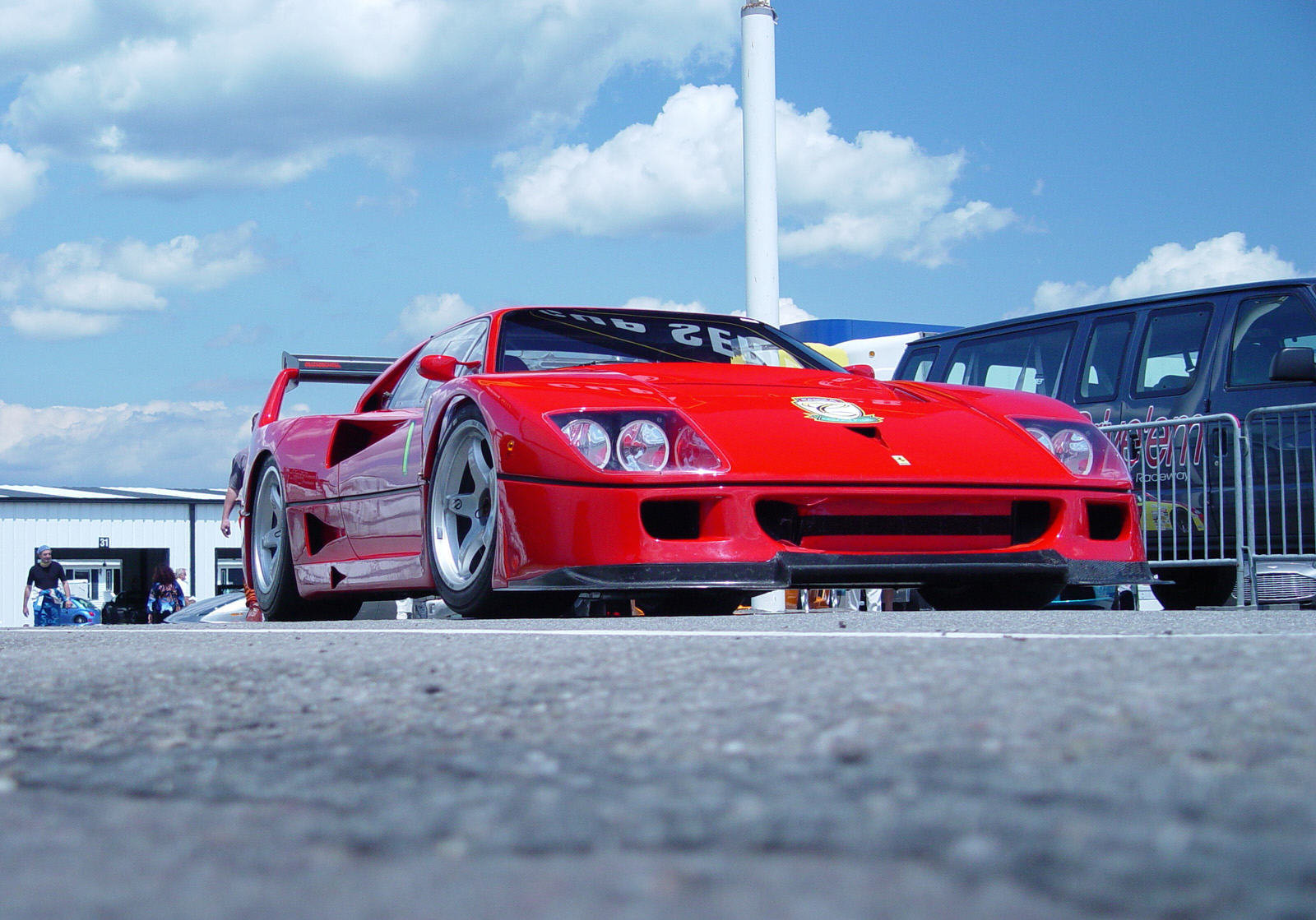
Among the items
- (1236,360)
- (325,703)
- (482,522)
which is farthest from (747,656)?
(1236,360)

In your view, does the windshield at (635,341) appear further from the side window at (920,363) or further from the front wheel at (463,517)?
the side window at (920,363)

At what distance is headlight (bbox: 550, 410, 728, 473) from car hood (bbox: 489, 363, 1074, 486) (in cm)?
4

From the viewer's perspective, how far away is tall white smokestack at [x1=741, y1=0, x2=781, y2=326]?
51.4ft

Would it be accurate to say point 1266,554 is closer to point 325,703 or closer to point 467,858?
point 325,703

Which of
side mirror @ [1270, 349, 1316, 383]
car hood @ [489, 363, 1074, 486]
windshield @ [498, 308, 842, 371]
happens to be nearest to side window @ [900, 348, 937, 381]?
side mirror @ [1270, 349, 1316, 383]

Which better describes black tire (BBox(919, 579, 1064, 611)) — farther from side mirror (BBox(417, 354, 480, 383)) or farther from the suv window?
the suv window

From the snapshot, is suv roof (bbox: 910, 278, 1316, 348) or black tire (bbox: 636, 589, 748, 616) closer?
black tire (bbox: 636, 589, 748, 616)

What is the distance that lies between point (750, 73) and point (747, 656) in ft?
46.0

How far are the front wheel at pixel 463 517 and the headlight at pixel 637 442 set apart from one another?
0.40 m

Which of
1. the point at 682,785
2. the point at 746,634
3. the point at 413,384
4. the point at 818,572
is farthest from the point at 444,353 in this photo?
the point at 682,785

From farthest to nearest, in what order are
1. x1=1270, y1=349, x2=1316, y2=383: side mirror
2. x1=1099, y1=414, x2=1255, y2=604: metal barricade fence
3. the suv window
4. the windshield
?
the suv window
x1=1099, y1=414, x2=1255, y2=604: metal barricade fence
x1=1270, y1=349, x2=1316, y2=383: side mirror
the windshield

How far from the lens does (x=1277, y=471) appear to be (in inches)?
269

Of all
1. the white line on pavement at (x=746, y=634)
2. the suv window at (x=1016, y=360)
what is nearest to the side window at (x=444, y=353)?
the white line on pavement at (x=746, y=634)

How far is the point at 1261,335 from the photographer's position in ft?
23.8
